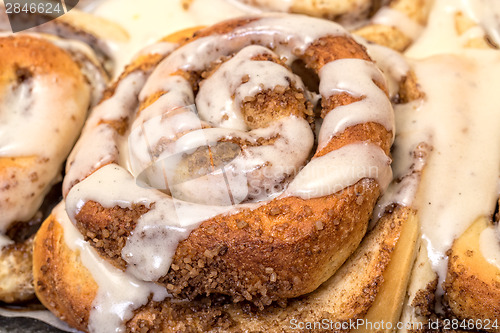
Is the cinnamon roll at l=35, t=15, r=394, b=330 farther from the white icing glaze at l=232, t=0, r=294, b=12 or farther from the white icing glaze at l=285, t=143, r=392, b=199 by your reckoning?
the white icing glaze at l=232, t=0, r=294, b=12

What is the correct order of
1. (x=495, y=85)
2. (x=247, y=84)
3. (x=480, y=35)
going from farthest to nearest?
(x=480, y=35) → (x=495, y=85) → (x=247, y=84)

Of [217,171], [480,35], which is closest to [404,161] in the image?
[217,171]

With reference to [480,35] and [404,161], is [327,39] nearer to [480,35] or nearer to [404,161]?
[404,161]

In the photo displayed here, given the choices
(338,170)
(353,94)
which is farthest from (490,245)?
(353,94)

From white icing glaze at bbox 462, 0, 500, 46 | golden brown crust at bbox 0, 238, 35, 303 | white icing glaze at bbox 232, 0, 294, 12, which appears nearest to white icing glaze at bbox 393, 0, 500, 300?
white icing glaze at bbox 462, 0, 500, 46

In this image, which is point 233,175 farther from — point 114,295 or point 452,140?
point 452,140

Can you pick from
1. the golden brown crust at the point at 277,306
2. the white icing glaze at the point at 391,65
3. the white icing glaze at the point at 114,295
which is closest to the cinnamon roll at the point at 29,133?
the golden brown crust at the point at 277,306

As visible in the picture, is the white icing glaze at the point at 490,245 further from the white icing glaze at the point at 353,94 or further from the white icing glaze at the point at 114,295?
the white icing glaze at the point at 114,295
